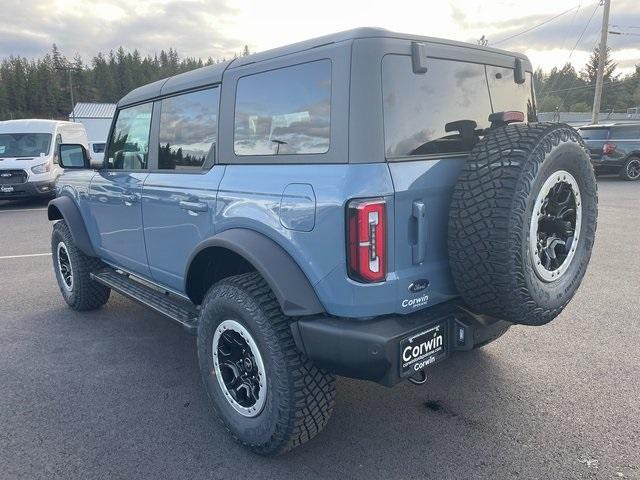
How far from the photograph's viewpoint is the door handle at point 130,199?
3699 millimetres

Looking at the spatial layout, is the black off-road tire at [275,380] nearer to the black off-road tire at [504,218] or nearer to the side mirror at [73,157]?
the black off-road tire at [504,218]

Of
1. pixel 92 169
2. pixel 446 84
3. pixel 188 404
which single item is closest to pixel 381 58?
pixel 446 84

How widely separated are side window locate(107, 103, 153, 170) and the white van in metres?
8.72

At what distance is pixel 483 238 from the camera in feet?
7.25

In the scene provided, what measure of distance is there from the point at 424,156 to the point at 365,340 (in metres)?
0.91

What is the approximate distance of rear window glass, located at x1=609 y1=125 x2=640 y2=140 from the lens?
14.9m

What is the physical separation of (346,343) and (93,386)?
7.05 ft

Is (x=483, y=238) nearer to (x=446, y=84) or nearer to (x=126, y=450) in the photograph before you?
(x=446, y=84)

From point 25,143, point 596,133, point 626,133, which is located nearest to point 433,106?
point 25,143

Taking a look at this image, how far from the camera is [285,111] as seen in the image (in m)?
2.57

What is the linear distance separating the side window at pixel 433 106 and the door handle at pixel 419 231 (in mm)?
259

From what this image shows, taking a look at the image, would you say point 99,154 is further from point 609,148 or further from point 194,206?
point 609,148

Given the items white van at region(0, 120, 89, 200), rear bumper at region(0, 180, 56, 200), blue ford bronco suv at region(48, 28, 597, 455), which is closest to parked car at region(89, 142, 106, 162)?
white van at region(0, 120, 89, 200)

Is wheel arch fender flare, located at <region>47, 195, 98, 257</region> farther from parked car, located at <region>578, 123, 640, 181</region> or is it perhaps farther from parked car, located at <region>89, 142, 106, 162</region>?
parked car, located at <region>578, 123, 640, 181</region>
